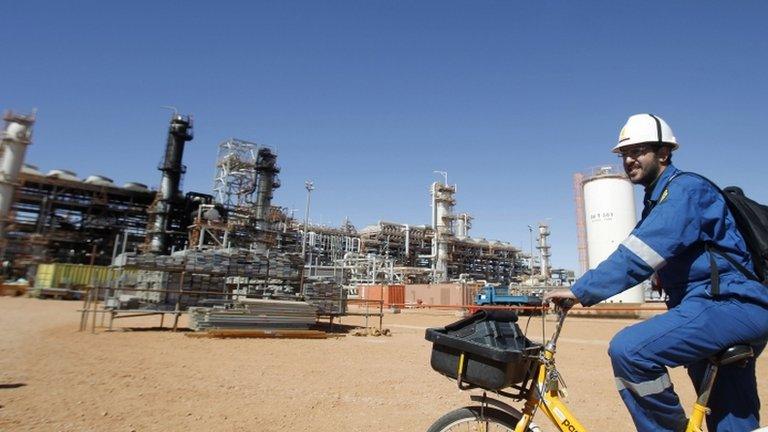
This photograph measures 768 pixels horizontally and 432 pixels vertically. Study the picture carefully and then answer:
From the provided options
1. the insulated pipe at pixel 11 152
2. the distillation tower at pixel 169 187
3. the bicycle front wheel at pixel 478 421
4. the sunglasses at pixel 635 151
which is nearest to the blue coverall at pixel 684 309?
the sunglasses at pixel 635 151

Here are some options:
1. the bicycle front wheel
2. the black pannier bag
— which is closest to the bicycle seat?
the black pannier bag

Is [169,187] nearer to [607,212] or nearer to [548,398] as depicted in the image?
[607,212]

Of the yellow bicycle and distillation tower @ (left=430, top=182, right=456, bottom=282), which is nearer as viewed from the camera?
the yellow bicycle

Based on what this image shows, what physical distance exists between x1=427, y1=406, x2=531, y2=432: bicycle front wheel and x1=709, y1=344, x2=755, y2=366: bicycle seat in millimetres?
1049

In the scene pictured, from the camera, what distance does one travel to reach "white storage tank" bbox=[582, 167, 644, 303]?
32125mm

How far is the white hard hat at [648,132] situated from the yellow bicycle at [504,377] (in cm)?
105

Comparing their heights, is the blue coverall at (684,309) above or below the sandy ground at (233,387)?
above

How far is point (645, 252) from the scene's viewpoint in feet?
6.95

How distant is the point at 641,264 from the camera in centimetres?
211

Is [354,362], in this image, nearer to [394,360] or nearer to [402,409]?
[394,360]

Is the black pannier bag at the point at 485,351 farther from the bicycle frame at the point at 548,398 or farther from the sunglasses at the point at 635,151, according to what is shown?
the sunglasses at the point at 635,151

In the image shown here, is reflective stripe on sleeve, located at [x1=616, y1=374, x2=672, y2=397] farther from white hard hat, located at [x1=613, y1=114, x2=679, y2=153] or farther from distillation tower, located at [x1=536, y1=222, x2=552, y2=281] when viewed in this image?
→ distillation tower, located at [x1=536, y1=222, x2=552, y2=281]

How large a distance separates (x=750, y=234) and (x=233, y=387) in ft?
21.4

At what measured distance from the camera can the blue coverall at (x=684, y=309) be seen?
204 cm
